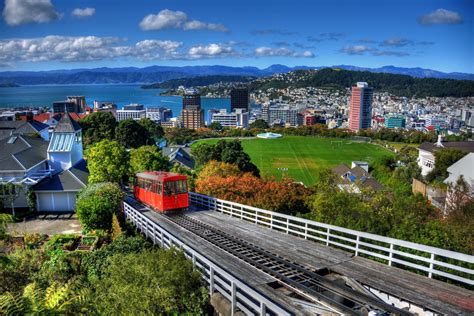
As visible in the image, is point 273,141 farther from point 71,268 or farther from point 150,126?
point 71,268

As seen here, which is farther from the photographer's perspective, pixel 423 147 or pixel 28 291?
pixel 423 147

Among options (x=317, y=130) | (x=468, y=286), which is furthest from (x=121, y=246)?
(x=317, y=130)

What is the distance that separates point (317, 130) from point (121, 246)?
115817mm

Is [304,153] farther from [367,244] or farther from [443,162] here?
[367,244]

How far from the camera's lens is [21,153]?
1123 inches

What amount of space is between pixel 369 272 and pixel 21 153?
26.3 m

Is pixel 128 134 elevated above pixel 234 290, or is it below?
below

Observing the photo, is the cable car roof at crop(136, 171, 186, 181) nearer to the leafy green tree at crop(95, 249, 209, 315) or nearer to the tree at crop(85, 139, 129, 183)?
the tree at crop(85, 139, 129, 183)

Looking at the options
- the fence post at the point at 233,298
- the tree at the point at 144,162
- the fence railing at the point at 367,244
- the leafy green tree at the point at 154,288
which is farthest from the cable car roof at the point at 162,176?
the fence post at the point at 233,298

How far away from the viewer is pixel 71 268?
1498 centimetres

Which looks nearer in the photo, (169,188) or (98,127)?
(169,188)

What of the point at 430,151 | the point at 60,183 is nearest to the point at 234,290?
the point at 60,183

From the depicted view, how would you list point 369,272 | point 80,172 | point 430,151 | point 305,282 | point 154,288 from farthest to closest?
point 430,151
point 80,172
point 369,272
point 305,282
point 154,288

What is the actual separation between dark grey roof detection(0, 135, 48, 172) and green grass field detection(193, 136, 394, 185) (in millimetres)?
41766
